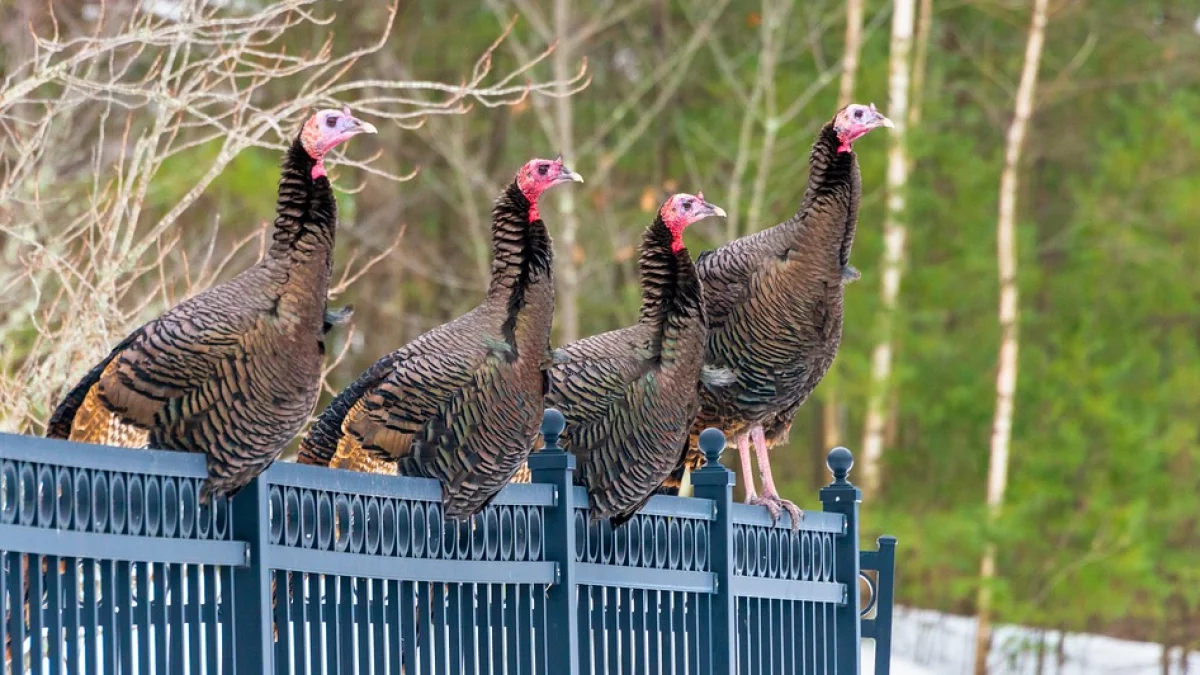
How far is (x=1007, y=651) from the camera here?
18.3 m

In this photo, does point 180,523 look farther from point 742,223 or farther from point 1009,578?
point 1009,578

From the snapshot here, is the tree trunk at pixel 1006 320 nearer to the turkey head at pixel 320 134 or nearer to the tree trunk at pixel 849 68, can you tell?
the tree trunk at pixel 849 68

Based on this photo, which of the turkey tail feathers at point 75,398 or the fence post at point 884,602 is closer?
the turkey tail feathers at point 75,398

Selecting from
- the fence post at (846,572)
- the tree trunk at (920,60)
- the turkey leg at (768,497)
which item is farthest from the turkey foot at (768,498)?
the tree trunk at (920,60)

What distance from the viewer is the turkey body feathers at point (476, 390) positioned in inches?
192

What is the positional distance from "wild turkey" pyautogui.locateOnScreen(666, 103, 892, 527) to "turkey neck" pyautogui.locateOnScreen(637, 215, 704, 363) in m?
0.90

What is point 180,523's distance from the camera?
392 centimetres

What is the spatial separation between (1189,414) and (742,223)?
447cm

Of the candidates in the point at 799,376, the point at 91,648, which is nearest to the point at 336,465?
the point at 91,648

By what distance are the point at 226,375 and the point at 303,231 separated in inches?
16.7

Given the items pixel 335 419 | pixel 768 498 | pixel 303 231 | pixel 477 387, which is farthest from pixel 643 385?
pixel 303 231

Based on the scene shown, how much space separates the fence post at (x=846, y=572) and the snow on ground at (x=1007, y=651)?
468 inches

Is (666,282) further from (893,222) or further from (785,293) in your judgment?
(893,222)

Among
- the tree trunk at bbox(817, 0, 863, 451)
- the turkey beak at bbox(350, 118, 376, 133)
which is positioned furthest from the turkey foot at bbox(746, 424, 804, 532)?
the tree trunk at bbox(817, 0, 863, 451)
